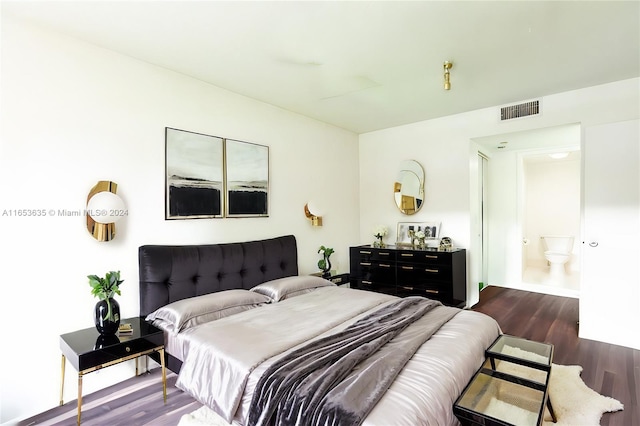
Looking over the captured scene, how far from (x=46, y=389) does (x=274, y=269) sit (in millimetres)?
1925

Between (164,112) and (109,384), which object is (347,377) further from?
(164,112)

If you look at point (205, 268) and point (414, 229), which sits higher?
point (414, 229)

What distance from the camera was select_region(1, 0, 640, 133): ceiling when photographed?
1.97m

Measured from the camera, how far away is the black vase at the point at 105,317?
209cm

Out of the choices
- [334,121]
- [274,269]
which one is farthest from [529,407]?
[334,121]

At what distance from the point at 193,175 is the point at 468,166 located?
10.8 ft

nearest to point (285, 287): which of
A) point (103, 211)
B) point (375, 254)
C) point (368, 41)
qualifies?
point (103, 211)

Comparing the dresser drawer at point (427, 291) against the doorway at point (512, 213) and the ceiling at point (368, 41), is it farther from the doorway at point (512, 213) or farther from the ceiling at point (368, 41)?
the ceiling at point (368, 41)

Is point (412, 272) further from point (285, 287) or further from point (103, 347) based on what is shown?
point (103, 347)

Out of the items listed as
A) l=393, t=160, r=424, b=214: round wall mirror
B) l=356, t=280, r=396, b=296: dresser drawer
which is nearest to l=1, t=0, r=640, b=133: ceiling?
l=393, t=160, r=424, b=214: round wall mirror

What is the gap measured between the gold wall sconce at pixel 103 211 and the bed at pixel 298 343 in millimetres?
297

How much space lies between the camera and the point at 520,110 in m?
3.66

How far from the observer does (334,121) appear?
14.5 feet

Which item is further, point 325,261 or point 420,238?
point 420,238
